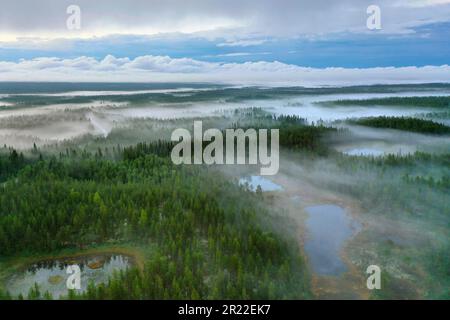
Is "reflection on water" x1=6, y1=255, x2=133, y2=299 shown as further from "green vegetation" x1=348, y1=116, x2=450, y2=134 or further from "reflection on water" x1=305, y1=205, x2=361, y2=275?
"green vegetation" x1=348, y1=116, x2=450, y2=134

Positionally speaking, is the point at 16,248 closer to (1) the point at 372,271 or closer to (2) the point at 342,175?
(1) the point at 372,271

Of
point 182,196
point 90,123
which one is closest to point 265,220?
point 182,196

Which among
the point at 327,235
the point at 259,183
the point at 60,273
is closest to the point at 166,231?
the point at 60,273

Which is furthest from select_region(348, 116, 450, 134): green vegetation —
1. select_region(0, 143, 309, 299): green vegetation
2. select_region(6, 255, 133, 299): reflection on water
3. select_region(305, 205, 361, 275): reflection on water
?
select_region(6, 255, 133, 299): reflection on water

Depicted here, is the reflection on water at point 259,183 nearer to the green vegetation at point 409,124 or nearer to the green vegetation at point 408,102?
the green vegetation at point 409,124
